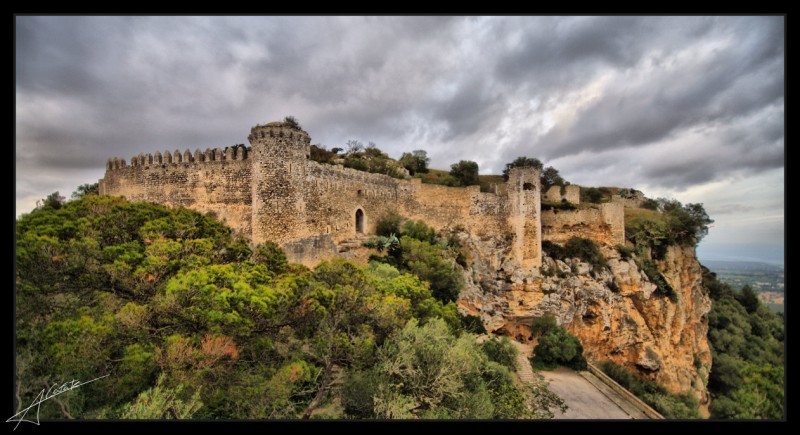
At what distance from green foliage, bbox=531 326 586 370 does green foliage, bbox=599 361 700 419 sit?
2604 millimetres

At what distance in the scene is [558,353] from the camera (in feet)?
62.3

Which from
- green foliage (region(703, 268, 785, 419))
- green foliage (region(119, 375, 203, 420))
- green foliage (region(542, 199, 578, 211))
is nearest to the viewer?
green foliage (region(119, 375, 203, 420))

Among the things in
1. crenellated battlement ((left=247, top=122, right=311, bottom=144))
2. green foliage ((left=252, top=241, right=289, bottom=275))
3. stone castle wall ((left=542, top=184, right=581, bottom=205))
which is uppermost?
crenellated battlement ((left=247, top=122, right=311, bottom=144))

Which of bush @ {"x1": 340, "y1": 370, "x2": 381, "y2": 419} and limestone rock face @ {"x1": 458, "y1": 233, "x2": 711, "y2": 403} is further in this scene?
limestone rock face @ {"x1": 458, "y1": 233, "x2": 711, "y2": 403}

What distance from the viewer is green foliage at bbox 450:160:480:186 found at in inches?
1479

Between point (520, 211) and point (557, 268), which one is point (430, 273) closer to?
point (520, 211)

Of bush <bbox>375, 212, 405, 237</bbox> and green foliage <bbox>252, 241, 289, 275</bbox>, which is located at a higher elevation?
bush <bbox>375, 212, 405, 237</bbox>

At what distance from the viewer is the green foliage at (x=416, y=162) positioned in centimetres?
3763

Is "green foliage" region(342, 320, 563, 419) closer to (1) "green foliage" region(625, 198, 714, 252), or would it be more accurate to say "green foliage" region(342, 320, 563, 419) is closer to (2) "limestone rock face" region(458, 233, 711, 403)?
(2) "limestone rock face" region(458, 233, 711, 403)

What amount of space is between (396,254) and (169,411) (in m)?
12.5

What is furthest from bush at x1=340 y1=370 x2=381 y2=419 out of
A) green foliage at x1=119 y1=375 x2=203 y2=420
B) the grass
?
the grass

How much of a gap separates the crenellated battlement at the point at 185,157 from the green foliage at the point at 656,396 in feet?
66.1

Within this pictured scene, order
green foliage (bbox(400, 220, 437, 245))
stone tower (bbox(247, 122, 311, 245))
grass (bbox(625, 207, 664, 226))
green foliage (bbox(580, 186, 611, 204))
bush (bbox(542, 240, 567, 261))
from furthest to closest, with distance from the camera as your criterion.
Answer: green foliage (bbox(580, 186, 611, 204))
grass (bbox(625, 207, 664, 226))
bush (bbox(542, 240, 567, 261))
green foliage (bbox(400, 220, 437, 245))
stone tower (bbox(247, 122, 311, 245))
